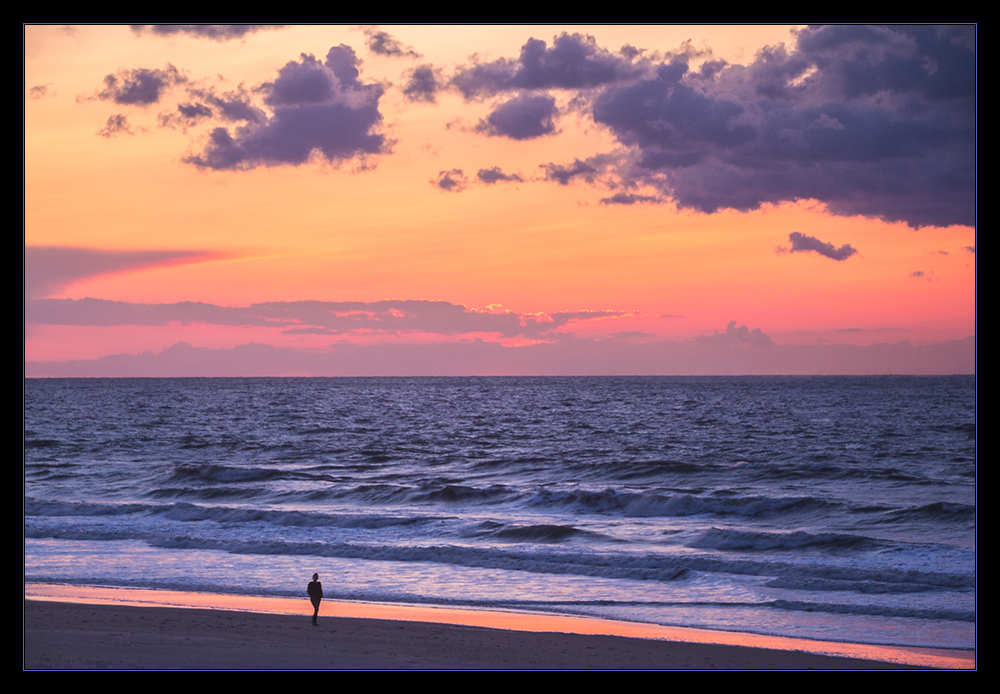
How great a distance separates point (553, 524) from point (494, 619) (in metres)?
8.49

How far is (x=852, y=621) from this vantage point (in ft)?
41.3

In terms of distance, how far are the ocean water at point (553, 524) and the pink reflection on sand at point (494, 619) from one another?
1.54ft

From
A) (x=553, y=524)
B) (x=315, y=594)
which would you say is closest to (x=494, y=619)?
(x=315, y=594)

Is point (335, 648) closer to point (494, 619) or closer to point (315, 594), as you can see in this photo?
point (315, 594)

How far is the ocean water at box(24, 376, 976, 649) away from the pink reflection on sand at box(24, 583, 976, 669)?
0.47 m

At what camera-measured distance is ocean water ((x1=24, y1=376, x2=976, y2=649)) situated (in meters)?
14.1

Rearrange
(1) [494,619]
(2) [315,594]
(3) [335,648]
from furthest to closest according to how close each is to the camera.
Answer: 1. (1) [494,619]
2. (2) [315,594]
3. (3) [335,648]

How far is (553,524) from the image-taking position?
2105 centimetres

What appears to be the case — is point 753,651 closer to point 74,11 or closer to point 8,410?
point 8,410

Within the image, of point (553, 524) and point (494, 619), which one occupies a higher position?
point (494, 619)

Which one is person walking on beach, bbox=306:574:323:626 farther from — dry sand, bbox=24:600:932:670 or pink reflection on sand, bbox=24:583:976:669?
pink reflection on sand, bbox=24:583:976:669

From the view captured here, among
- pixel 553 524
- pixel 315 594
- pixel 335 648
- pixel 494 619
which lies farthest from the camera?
pixel 553 524

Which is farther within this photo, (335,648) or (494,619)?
(494,619)

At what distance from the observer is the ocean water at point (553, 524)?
14.1m
